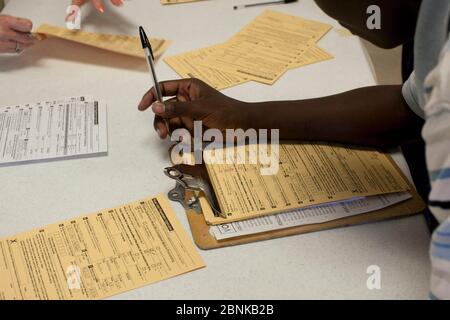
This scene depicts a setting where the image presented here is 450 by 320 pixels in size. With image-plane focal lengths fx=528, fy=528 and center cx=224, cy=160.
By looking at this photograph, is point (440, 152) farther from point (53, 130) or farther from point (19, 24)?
point (19, 24)

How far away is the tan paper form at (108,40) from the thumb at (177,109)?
300 mm

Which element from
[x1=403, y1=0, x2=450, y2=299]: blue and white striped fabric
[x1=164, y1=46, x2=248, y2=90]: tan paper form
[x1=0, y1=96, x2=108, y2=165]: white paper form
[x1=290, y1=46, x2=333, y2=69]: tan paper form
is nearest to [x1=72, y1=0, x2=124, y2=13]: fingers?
[x1=164, y1=46, x2=248, y2=90]: tan paper form

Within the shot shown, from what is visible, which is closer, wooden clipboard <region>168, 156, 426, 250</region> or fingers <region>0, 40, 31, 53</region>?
wooden clipboard <region>168, 156, 426, 250</region>

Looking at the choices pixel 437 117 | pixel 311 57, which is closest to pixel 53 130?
pixel 311 57

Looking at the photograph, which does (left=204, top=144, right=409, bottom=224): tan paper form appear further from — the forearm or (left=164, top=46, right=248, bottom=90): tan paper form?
Answer: (left=164, top=46, right=248, bottom=90): tan paper form

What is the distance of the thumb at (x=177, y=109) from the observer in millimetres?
938

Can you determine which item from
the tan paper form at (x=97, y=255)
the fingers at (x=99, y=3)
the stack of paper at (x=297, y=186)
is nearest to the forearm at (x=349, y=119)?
the stack of paper at (x=297, y=186)

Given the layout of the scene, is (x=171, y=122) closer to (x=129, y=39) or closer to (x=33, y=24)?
(x=129, y=39)

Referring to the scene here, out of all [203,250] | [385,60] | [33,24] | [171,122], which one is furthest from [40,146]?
[385,60]

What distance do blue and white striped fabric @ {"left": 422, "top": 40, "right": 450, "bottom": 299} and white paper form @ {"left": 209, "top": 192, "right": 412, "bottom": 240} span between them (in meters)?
0.24

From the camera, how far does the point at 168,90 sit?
104 centimetres

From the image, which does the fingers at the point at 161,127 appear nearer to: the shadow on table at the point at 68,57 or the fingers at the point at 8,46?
the shadow on table at the point at 68,57

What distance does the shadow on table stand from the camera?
1230mm
